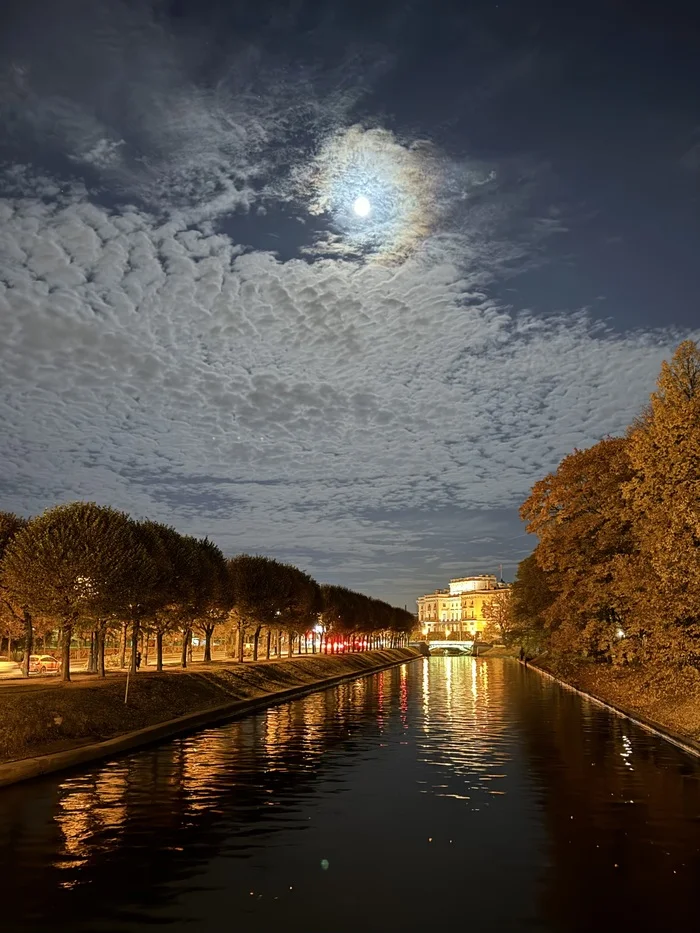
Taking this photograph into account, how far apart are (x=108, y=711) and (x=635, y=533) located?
92.0ft

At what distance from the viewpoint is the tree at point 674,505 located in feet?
105

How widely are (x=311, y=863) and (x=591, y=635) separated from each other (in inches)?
1608

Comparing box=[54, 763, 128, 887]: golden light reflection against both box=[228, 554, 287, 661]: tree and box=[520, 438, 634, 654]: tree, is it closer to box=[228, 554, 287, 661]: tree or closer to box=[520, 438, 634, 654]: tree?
box=[520, 438, 634, 654]: tree

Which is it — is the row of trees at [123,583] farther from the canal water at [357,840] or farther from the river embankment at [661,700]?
the river embankment at [661,700]

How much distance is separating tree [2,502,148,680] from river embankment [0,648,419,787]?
3.89m

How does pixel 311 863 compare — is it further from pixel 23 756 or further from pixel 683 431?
pixel 683 431

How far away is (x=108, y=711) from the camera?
3500 centimetres

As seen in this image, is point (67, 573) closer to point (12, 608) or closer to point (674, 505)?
point (12, 608)

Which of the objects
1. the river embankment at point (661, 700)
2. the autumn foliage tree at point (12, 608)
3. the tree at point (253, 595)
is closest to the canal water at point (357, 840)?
the river embankment at point (661, 700)

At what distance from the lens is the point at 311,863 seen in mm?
15180

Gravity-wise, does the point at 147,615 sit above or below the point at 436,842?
above

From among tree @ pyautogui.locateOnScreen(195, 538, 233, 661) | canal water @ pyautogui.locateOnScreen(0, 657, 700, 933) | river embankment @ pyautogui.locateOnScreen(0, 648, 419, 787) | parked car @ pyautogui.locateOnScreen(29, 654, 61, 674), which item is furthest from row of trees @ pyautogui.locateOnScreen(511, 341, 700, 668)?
parked car @ pyautogui.locateOnScreen(29, 654, 61, 674)

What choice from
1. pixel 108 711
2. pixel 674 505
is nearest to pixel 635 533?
pixel 674 505

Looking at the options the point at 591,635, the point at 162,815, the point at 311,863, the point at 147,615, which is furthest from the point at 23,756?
the point at 591,635
